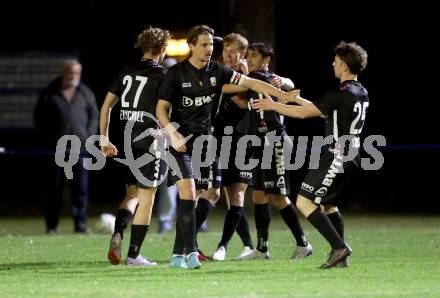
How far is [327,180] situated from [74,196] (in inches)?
249

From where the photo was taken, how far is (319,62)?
903 inches

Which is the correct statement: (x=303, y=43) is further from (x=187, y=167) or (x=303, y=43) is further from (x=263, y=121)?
(x=187, y=167)

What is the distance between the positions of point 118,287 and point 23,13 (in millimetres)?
14148

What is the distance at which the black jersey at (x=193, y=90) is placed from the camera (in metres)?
10.7

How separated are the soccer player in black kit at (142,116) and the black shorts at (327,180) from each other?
4.65ft

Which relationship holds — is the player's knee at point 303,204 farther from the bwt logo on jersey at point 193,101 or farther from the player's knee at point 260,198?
the player's knee at point 260,198

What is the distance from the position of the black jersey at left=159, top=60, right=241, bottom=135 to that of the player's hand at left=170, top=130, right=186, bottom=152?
0.21 meters

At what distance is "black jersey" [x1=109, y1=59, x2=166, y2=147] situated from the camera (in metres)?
11.1

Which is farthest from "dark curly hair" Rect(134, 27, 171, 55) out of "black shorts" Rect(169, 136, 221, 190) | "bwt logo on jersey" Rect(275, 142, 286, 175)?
"bwt logo on jersey" Rect(275, 142, 286, 175)

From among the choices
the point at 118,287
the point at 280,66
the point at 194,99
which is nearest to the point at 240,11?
the point at 280,66

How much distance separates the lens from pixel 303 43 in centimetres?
2314

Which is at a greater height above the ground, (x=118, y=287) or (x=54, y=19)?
(x=54, y=19)

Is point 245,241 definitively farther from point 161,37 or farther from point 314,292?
point 314,292

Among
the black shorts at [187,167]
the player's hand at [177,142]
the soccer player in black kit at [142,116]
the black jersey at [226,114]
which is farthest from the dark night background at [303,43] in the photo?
the player's hand at [177,142]
